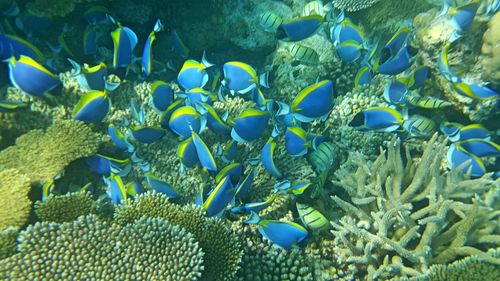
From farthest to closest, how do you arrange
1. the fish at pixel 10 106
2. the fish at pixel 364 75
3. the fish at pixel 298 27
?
the fish at pixel 364 75
the fish at pixel 298 27
the fish at pixel 10 106

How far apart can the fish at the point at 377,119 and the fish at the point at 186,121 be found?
5.29 ft

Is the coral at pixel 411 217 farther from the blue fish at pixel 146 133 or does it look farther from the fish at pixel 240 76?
the blue fish at pixel 146 133

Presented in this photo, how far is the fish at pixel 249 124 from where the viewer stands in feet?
11.4

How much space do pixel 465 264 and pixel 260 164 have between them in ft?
7.14

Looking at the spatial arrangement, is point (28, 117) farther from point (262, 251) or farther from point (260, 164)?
point (262, 251)

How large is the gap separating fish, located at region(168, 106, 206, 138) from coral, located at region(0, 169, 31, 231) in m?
1.53

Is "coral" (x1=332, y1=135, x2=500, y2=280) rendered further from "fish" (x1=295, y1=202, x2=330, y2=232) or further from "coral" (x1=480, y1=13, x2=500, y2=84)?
"coral" (x1=480, y1=13, x2=500, y2=84)

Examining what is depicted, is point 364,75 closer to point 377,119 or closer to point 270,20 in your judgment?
point 377,119

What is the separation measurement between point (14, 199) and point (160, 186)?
134 cm

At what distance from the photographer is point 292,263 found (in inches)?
132

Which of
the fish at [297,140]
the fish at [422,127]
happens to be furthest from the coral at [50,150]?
the fish at [422,127]

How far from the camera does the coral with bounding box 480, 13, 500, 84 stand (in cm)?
413

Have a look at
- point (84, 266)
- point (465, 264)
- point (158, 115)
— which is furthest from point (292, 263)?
point (158, 115)

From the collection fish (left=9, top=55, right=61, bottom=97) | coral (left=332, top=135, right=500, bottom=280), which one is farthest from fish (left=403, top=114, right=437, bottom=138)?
fish (left=9, top=55, right=61, bottom=97)
